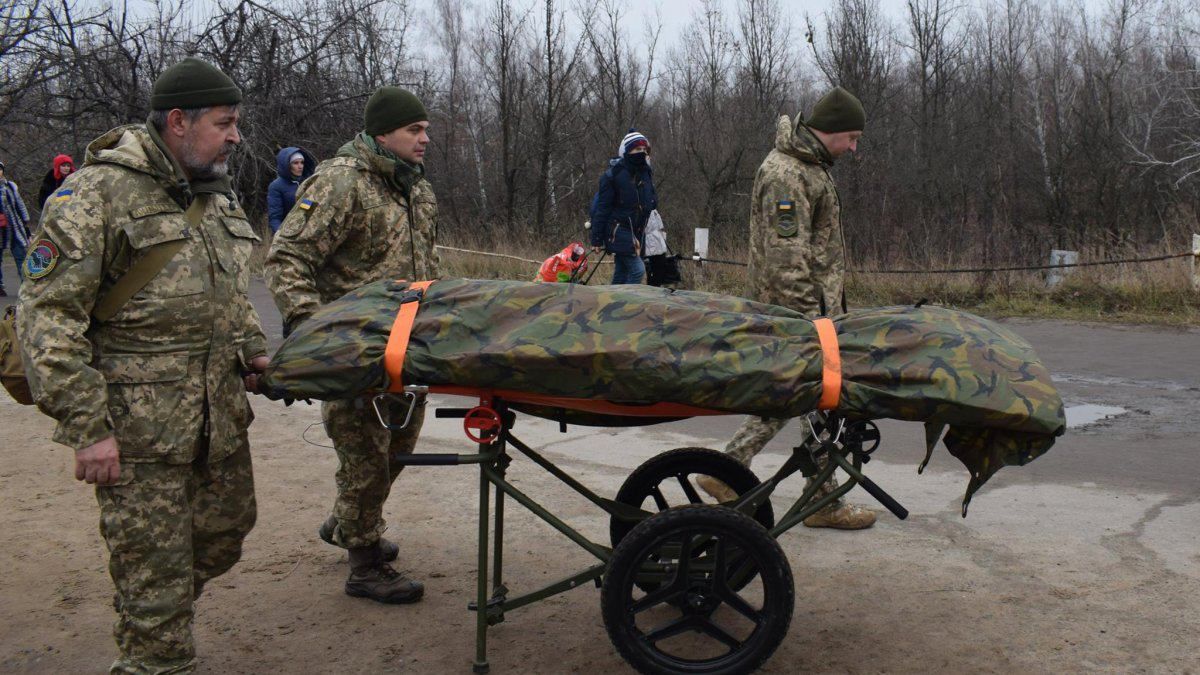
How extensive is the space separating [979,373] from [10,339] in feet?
9.14

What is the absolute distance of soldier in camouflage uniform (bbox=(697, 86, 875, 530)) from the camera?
5191 millimetres

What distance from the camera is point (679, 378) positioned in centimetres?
324

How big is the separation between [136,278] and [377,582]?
1.69 meters

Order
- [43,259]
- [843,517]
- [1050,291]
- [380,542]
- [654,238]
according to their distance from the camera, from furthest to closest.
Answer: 1. [1050,291]
2. [654,238]
3. [843,517]
4. [380,542]
5. [43,259]

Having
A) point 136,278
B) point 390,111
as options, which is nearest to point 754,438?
point 390,111

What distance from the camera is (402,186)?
4.41 m

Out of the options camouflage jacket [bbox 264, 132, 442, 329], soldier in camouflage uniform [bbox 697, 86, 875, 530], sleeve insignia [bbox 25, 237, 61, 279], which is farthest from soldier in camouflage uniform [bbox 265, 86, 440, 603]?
soldier in camouflage uniform [bbox 697, 86, 875, 530]

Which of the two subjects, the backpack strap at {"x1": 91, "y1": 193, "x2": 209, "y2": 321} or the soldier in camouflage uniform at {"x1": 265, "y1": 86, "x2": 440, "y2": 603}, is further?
the soldier in camouflage uniform at {"x1": 265, "y1": 86, "x2": 440, "y2": 603}

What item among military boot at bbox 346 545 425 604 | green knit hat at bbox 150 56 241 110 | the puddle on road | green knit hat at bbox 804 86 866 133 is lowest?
military boot at bbox 346 545 425 604

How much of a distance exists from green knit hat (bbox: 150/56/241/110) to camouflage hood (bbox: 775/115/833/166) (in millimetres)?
2848

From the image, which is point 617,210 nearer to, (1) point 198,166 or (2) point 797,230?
(2) point 797,230

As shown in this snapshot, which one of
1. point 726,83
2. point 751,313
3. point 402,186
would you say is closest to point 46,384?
point 402,186

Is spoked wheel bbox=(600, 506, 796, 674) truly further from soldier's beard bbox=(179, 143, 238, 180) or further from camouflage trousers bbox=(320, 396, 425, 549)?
soldier's beard bbox=(179, 143, 238, 180)

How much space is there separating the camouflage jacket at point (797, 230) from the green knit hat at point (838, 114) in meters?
0.09
